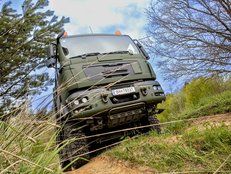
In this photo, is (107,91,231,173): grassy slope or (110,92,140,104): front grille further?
(110,92,140,104): front grille

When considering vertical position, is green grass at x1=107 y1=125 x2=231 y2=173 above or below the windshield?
below

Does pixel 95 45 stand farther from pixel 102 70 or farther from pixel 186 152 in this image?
pixel 186 152

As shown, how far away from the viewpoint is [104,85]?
539 cm

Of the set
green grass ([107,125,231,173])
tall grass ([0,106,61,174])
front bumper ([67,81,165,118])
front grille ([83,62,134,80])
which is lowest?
green grass ([107,125,231,173])

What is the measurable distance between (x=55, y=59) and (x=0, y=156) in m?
4.37

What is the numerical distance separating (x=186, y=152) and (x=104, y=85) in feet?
7.93

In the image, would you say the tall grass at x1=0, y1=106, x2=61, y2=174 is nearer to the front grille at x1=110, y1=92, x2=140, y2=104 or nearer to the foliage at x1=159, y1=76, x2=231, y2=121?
the front grille at x1=110, y1=92, x2=140, y2=104

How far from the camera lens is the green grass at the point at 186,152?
9.66ft

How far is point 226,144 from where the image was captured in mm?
3230

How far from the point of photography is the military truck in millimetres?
5156

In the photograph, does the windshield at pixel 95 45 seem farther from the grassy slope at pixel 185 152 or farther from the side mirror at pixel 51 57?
the grassy slope at pixel 185 152

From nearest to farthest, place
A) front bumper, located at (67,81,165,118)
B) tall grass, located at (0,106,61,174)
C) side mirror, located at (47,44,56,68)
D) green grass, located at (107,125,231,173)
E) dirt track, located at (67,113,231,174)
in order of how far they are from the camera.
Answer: tall grass, located at (0,106,61,174) → green grass, located at (107,125,231,173) → dirt track, located at (67,113,231,174) → front bumper, located at (67,81,165,118) → side mirror, located at (47,44,56,68)

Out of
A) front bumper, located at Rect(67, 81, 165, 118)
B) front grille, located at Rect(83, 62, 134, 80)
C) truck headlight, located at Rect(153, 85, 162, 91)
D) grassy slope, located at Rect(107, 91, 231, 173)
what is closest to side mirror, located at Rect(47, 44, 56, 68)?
front grille, located at Rect(83, 62, 134, 80)

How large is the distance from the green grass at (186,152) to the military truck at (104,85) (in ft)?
3.35
